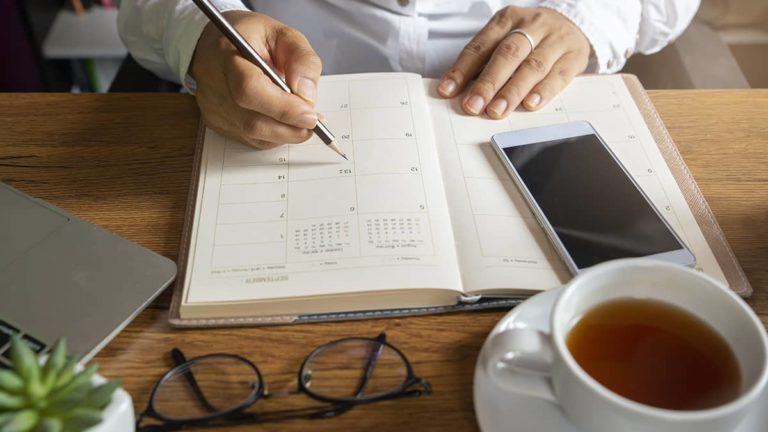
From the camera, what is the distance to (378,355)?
1.98 feet

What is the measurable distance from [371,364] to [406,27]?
57 centimetres

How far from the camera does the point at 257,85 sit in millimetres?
721

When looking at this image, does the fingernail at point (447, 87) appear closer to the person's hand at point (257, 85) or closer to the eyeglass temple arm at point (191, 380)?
the person's hand at point (257, 85)

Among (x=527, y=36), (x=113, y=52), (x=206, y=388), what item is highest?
(x=527, y=36)

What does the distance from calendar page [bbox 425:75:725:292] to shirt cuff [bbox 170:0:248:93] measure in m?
0.27

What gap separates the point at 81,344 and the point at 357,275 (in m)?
0.23

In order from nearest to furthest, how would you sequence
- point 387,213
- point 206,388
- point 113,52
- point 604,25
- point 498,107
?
point 206,388, point 387,213, point 498,107, point 604,25, point 113,52

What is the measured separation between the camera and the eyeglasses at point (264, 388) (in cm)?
56

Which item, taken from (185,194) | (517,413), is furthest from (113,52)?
(517,413)

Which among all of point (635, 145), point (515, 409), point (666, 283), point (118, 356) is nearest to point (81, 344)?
point (118, 356)

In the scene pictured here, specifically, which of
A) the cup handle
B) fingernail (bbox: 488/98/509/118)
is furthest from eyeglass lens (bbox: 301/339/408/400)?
fingernail (bbox: 488/98/509/118)

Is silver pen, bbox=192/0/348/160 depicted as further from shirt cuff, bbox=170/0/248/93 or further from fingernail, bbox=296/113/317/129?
shirt cuff, bbox=170/0/248/93

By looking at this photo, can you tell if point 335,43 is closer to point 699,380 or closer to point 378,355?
point 378,355

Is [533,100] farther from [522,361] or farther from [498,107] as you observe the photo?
[522,361]
